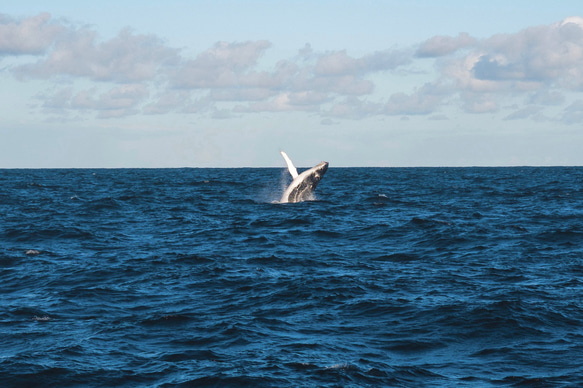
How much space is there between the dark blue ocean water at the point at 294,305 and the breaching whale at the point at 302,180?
379 cm

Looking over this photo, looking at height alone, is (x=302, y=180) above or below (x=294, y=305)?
above

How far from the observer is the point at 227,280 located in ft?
71.3

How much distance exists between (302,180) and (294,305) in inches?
918

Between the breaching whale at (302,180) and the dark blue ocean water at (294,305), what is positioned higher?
the breaching whale at (302,180)

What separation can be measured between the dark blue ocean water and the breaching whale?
3795mm

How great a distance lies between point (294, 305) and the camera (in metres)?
18.4

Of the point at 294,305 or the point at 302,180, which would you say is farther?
the point at 302,180

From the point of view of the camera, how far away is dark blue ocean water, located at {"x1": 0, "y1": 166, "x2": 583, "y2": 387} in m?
13.4

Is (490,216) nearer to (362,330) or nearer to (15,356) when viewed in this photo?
(362,330)

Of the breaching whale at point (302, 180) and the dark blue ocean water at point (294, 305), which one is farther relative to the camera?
the breaching whale at point (302, 180)

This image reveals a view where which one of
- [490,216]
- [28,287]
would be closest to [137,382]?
[28,287]

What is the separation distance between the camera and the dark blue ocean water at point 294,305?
529 inches

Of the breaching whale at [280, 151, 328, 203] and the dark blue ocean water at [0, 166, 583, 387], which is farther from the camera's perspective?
the breaching whale at [280, 151, 328, 203]

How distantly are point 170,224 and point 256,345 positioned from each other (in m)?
23.8
